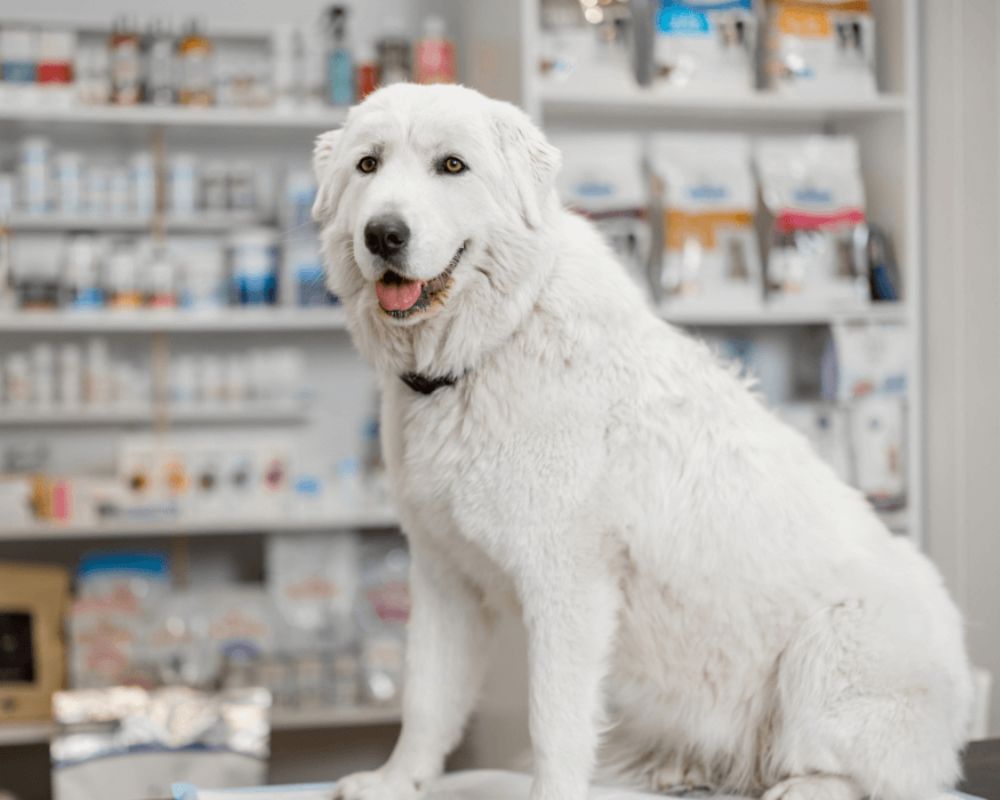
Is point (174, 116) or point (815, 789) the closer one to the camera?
point (815, 789)

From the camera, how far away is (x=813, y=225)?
3.26 metres

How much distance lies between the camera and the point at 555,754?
1346 mm

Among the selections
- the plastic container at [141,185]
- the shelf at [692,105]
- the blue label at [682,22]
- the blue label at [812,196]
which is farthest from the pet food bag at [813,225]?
the plastic container at [141,185]

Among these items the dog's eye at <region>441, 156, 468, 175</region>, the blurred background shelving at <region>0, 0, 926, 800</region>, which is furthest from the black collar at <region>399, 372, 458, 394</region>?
the blurred background shelving at <region>0, 0, 926, 800</region>

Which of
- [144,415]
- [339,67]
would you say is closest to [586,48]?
[339,67]

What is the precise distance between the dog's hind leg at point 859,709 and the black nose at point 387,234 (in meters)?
0.71

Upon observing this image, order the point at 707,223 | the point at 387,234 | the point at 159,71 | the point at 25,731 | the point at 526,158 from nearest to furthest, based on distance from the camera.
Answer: the point at 387,234 → the point at 526,158 → the point at 25,731 → the point at 159,71 → the point at 707,223

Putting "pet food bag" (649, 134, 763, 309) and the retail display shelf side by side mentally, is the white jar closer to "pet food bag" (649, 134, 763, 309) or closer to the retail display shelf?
the retail display shelf

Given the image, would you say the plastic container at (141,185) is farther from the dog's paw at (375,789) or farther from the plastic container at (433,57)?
the dog's paw at (375,789)

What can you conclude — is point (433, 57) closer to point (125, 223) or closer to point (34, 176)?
point (125, 223)

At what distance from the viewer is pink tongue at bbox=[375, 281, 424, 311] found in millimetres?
1288

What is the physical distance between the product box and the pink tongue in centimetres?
223

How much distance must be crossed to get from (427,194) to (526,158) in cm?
14

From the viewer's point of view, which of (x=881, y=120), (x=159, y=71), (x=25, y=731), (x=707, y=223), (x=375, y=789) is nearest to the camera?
(x=375, y=789)
